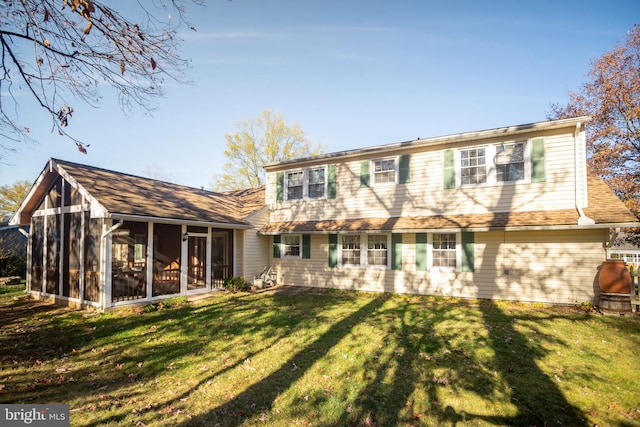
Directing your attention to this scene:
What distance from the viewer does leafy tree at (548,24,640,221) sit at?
1791cm

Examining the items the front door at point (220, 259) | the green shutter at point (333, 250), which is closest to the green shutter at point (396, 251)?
the green shutter at point (333, 250)

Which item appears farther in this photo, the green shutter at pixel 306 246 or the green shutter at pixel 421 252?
the green shutter at pixel 306 246

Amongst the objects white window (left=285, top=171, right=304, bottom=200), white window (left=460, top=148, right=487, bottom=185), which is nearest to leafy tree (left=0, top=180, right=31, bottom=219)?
white window (left=285, top=171, right=304, bottom=200)

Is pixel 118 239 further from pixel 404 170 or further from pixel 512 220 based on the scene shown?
pixel 512 220

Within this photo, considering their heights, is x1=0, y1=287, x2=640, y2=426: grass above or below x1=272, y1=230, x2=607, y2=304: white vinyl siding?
below

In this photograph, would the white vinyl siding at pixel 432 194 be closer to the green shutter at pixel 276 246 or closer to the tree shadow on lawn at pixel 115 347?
the green shutter at pixel 276 246

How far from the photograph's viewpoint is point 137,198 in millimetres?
11328

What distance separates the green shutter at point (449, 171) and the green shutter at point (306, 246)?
6.14m

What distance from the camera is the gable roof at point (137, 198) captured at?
997 centimetres

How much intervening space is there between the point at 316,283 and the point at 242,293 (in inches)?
127

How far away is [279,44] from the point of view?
11.5 meters

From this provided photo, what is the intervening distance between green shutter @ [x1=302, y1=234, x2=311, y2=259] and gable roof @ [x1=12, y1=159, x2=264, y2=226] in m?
2.73

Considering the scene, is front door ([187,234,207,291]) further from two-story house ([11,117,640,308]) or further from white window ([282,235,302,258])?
white window ([282,235,302,258])

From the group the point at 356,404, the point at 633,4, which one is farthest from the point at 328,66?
the point at 633,4
